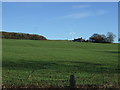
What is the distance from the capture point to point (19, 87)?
5121 millimetres

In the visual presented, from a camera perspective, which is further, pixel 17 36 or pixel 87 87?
pixel 17 36

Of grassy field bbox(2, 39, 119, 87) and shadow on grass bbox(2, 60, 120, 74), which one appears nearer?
grassy field bbox(2, 39, 119, 87)

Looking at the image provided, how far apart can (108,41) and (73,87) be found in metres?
75.8

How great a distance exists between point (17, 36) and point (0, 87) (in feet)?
240

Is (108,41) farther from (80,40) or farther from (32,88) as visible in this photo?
(32,88)

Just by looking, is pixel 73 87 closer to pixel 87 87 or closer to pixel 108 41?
pixel 87 87

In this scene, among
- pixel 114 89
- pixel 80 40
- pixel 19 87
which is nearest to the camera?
pixel 19 87

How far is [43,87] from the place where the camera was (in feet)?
16.9

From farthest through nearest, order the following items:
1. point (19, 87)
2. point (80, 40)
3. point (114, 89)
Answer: point (80, 40), point (114, 89), point (19, 87)

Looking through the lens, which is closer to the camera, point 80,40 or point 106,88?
point 106,88

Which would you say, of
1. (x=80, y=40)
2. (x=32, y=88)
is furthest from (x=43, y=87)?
(x=80, y=40)

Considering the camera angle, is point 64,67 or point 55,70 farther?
point 64,67

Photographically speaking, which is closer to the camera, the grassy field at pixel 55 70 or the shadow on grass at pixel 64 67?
the grassy field at pixel 55 70

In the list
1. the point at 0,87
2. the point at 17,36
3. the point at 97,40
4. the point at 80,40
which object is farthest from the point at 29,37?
the point at 0,87
